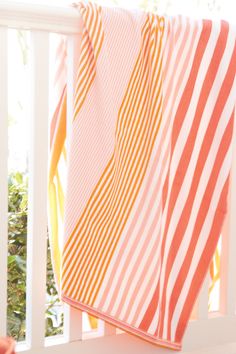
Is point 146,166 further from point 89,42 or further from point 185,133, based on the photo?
point 89,42

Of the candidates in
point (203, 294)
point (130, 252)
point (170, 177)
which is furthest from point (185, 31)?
point (203, 294)

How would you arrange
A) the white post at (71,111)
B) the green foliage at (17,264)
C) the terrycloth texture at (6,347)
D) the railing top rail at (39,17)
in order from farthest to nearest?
the green foliage at (17,264)
the white post at (71,111)
the railing top rail at (39,17)
the terrycloth texture at (6,347)

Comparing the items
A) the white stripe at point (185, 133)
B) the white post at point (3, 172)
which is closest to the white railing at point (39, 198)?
the white post at point (3, 172)

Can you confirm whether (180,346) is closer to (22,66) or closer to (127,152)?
(127,152)

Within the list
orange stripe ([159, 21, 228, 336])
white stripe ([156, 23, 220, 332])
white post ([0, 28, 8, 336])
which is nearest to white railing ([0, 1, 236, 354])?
white post ([0, 28, 8, 336])

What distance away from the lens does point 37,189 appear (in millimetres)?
1149

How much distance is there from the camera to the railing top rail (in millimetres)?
1067

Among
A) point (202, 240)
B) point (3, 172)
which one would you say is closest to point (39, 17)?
point (3, 172)

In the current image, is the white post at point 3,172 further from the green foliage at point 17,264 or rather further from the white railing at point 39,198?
the green foliage at point 17,264

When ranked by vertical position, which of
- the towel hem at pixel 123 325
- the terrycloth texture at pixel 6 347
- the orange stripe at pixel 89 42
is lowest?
the towel hem at pixel 123 325

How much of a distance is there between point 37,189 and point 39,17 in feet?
1.05

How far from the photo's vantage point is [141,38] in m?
1.19

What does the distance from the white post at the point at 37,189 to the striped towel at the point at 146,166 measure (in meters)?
0.05

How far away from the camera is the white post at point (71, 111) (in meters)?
1.17
